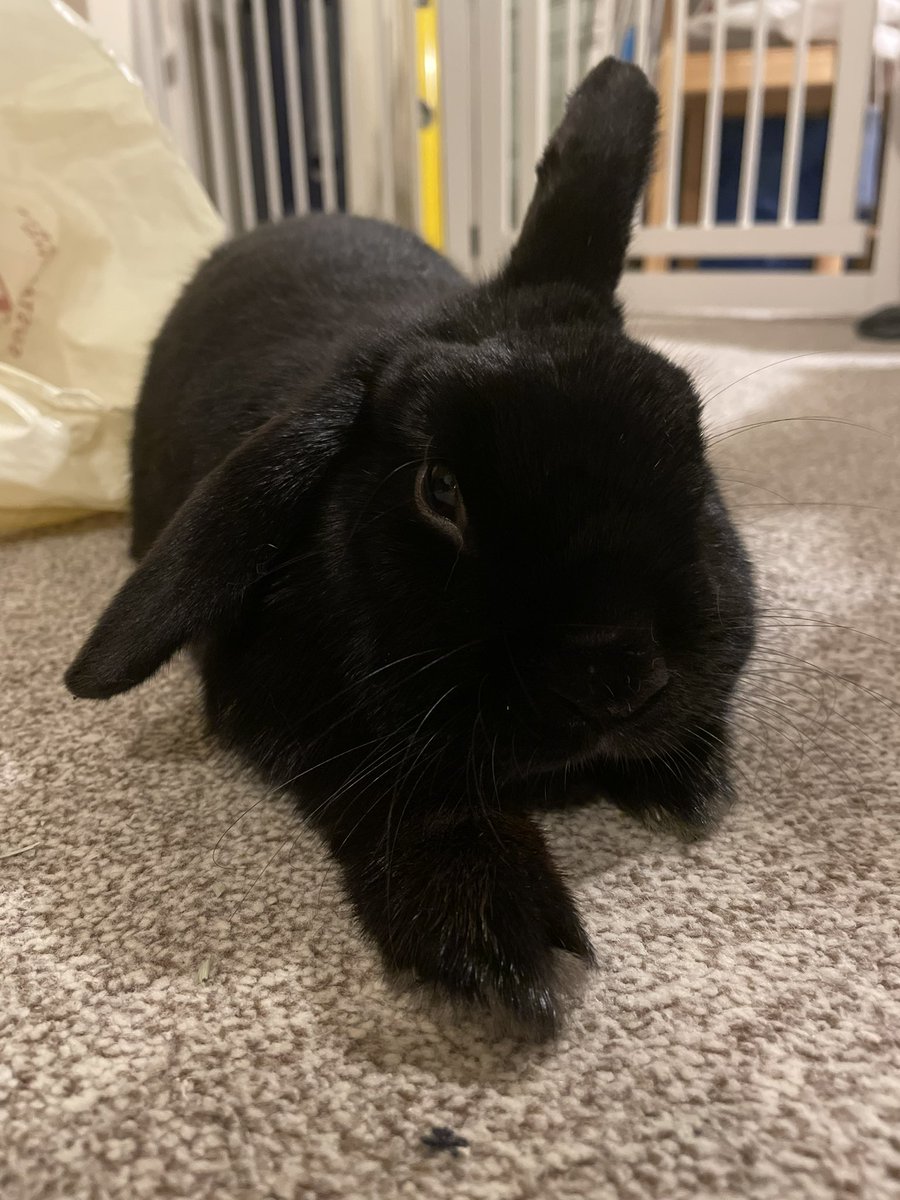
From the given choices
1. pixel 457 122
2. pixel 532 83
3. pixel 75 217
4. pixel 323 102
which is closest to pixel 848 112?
pixel 532 83

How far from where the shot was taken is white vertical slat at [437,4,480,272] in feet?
9.64

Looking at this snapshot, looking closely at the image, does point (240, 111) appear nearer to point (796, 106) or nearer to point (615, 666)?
point (796, 106)

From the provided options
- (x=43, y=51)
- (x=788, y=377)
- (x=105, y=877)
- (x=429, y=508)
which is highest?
(x=43, y=51)

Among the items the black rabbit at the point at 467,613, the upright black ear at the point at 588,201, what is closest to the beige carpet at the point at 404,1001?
the black rabbit at the point at 467,613

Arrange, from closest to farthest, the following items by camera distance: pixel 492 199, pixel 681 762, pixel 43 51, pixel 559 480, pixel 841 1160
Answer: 1. pixel 841 1160
2. pixel 559 480
3. pixel 681 762
4. pixel 43 51
5. pixel 492 199

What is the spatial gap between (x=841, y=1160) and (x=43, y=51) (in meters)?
1.82

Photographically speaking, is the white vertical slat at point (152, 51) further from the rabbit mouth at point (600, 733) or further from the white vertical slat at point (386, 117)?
the rabbit mouth at point (600, 733)

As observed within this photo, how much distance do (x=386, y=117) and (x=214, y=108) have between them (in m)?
0.56

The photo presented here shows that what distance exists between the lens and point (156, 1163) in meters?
0.44

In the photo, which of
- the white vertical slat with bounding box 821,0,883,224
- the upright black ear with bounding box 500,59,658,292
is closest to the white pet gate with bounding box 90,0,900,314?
the white vertical slat with bounding box 821,0,883,224

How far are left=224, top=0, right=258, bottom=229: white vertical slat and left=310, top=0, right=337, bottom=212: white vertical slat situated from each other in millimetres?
236

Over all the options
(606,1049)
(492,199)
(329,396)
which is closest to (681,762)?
(606,1049)

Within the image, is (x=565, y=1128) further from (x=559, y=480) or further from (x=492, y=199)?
(x=492, y=199)

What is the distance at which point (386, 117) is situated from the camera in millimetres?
3045
